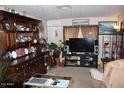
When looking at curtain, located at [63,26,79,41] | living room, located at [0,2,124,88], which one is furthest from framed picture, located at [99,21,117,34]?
curtain, located at [63,26,79,41]

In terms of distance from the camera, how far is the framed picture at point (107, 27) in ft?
18.6

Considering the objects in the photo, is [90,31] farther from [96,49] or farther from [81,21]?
[96,49]

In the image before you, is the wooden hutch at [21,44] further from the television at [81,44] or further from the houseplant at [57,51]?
the television at [81,44]

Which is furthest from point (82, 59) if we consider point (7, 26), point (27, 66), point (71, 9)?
point (7, 26)

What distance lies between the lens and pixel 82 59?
19.0 ft

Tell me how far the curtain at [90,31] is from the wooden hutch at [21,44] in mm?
1848

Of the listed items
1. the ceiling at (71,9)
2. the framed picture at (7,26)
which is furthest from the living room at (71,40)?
the framed picture at (7,26)

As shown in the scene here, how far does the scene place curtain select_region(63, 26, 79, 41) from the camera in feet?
19.7

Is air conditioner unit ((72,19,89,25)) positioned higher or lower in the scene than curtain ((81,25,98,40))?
higher

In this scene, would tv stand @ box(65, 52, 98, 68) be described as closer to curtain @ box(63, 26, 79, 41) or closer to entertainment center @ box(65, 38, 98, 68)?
entertainment center @ box(65, 38, 98, 68)

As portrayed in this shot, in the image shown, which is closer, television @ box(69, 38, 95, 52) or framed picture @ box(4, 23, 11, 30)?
framed picture @ box(4, 23, 11, 30)

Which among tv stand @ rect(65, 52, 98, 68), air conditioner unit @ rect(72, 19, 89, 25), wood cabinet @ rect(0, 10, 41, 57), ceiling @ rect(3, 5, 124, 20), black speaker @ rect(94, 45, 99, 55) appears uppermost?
ceiling @ rect(3, 5, 124, 20)

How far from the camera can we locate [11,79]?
251cm

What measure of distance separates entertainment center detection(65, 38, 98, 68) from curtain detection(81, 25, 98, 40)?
29 centimetres
